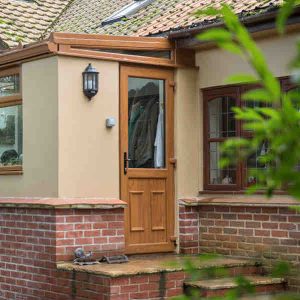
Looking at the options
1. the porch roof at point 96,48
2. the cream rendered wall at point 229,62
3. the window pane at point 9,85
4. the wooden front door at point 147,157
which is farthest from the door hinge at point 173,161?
the window pane at point 9,85

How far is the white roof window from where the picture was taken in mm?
12820

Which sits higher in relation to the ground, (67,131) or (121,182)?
(67,131)

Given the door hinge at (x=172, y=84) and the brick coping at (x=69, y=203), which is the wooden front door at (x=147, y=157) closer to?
the door hinge at (x=172, y=84)

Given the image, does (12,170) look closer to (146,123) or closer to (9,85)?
(9,85)

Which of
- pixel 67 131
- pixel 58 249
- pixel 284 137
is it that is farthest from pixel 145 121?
pixel 284 137

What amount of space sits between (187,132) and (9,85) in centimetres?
240

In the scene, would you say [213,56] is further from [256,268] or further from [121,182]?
[256,268]

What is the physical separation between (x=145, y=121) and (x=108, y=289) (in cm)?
273

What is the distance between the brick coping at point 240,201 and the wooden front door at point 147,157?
28cm

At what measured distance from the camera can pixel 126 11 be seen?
13.0 m

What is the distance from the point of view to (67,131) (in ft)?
28.5

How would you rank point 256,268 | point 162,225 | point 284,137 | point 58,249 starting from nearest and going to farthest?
point 284,137 → point 58,249 → point 256,268 → point 162,225

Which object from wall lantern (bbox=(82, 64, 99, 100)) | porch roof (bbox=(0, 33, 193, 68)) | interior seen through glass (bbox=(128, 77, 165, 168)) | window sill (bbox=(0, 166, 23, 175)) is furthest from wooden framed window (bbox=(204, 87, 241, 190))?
window sill (bbox=(0, 166, 23, 175))

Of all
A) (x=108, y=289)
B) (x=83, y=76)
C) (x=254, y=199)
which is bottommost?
(x=108, y=289)
